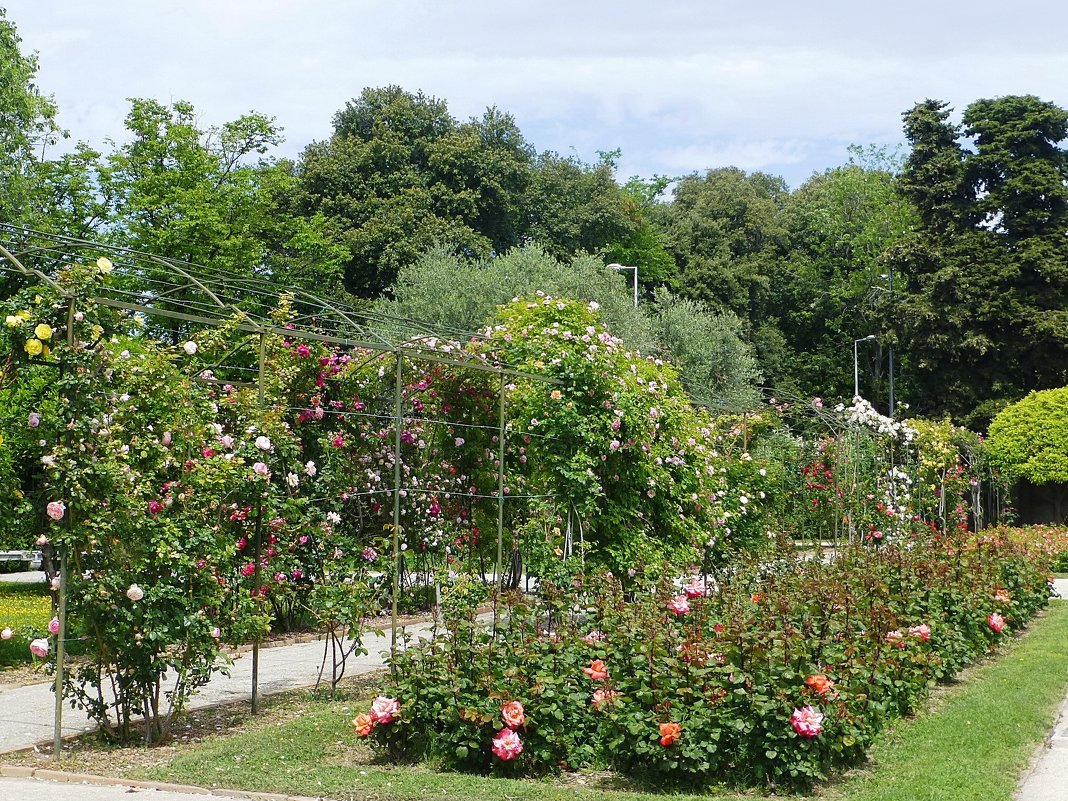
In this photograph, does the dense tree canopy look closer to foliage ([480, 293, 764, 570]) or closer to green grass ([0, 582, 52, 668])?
green grass ([0, 582, 52, 668])

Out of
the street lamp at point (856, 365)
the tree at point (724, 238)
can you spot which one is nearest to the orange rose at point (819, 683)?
the street lamp at point (856, 365)

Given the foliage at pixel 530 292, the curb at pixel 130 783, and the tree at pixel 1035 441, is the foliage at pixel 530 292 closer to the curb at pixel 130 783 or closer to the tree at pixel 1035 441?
the tree at pixel 1035 441

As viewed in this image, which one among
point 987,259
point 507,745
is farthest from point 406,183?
point 507,745

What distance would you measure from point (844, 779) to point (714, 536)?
646cm

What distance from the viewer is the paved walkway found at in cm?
539

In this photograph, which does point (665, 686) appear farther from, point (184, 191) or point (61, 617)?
point (184, 191)

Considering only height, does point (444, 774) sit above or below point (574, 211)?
below

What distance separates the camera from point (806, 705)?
17.5ft

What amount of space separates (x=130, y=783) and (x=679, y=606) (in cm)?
321

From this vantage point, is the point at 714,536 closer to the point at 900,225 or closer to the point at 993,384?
the point at 993,384

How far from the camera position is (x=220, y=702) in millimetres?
7801

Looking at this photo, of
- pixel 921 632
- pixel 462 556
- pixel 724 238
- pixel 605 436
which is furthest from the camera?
pixel 724 238

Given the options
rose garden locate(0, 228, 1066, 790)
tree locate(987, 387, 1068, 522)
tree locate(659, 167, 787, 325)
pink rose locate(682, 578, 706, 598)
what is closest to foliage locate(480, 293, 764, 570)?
rose garden locate(0, 228, 1066, 790)

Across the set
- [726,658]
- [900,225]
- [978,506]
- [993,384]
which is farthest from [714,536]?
[900,225]
